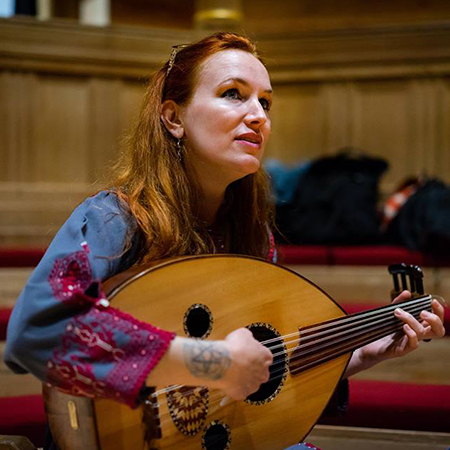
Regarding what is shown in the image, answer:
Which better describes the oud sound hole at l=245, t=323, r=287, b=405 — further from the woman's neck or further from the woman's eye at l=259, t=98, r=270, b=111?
the woman's eye at l=259, t=98, r=270, b=111

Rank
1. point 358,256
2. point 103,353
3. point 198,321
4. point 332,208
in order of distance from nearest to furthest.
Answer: point 103,353, point 198,321, point 358,256, point 332,208

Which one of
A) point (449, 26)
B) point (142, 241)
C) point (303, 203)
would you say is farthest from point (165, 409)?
point (449, 26)

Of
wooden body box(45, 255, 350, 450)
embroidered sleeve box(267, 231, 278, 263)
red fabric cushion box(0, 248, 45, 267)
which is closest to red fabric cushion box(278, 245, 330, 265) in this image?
red fabric cushion box(0, 248, 45, 267)

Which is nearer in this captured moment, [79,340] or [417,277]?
[79,340]

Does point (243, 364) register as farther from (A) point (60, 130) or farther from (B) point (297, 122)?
(B) point (297, 122)

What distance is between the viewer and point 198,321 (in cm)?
124

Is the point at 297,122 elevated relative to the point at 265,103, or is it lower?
lower

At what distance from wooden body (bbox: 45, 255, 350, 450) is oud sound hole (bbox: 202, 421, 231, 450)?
1 cm

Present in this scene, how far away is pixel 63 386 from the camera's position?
1037 millimetres

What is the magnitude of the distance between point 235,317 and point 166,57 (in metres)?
3.08

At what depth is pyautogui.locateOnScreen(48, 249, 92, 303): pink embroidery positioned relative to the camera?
1.06 meters

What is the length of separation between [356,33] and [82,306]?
3.40 m

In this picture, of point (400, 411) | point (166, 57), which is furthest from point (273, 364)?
point (166, 57)

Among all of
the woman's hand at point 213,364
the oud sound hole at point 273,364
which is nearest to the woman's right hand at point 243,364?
the woman's hand at point 213,364
